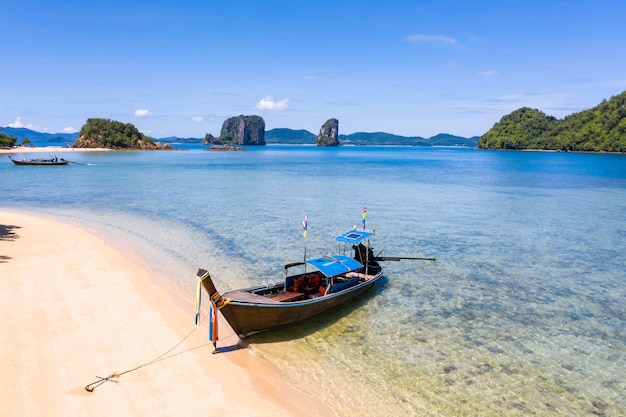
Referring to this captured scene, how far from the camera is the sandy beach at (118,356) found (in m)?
10.4

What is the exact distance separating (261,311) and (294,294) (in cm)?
318

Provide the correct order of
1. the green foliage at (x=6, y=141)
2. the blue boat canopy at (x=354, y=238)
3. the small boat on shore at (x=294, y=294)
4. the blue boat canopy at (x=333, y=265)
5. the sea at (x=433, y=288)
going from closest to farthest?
the sea at (x=433, y=288)
the small boat on shore at (x=294, y=294)
the blue boat canopy at (x=333, y=265)
the blue boat canopy at (x=354, y=238)
the green foliage at (x=6, y=141)

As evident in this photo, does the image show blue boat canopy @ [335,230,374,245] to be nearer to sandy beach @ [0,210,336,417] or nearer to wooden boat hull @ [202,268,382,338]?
wooden boat hull @ [202,268,382,338]

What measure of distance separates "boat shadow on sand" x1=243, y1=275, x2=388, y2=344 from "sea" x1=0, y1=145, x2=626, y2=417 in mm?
79

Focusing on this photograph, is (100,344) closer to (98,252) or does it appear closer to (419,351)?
(419,351)

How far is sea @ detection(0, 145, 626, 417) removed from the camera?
39.6ft

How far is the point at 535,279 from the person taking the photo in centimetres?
2177

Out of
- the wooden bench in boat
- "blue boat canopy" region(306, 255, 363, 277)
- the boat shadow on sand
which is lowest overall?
the boat shadow on sand

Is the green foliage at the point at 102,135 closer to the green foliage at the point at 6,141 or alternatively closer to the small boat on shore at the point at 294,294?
the green foliage at the point at 6,141

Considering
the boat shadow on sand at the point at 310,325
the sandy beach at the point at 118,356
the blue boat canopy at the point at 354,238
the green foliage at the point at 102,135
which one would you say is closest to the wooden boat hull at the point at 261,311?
the boat shadow on sand at the point at 310,325

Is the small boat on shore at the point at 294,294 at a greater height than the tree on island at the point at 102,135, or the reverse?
the tree on island at the point at 102,135

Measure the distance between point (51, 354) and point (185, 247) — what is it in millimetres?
14711

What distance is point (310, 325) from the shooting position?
16062mm

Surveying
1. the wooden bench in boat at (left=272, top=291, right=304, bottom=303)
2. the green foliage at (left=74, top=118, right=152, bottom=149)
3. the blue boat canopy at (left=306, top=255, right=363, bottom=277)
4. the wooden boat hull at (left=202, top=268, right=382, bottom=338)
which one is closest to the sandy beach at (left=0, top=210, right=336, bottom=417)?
the wooden boat hull at (left=202, top=268, right=382, bottom=338)
